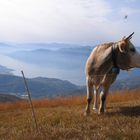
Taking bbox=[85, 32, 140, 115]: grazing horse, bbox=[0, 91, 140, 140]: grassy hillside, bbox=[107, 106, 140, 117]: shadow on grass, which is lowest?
bbox=[0, 91, 140, 140]: grassy hillside

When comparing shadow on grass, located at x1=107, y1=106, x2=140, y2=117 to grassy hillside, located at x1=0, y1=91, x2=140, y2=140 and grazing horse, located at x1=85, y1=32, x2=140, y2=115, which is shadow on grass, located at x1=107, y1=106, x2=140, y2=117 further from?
grazing horse, located at x1=85, y1=32, x2=140, y2=115

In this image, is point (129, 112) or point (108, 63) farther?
point (108, 63)

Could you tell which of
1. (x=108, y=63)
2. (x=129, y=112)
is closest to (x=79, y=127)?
(x=129, y=112)

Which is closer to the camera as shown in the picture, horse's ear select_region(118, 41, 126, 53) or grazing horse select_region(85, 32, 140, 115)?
horse's ear select_region(118, 41, 126, 53)

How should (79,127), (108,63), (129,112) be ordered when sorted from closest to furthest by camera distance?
(79,127) → (129,112) → (108,63)

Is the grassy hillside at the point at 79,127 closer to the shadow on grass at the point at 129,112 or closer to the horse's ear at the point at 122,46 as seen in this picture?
the shadow on grass at the point at 129,112

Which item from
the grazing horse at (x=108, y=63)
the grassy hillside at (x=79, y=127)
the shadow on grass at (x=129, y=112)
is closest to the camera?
the grassy hillside at (x=79, y=127)

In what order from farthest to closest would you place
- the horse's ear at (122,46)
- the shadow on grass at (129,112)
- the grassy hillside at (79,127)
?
the horse's ear at (122,46) < the shadow on grass at (129,112) < the grassy hillside at (79,127)

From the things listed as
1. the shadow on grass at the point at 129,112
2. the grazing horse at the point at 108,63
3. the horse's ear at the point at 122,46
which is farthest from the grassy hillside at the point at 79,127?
the horse's ear at the point at 122,46

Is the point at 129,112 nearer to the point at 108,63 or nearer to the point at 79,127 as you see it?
the point at 108,63

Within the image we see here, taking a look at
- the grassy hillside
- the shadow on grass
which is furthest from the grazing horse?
the grassy hillside

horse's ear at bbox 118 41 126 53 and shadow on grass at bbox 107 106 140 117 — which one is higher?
horse's ear at bbox 118 41 126 53

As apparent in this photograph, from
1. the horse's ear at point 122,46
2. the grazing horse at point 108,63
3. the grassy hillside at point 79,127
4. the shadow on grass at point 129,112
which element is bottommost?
the grassy hillside at point 79,127

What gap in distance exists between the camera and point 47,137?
37.8 feet
